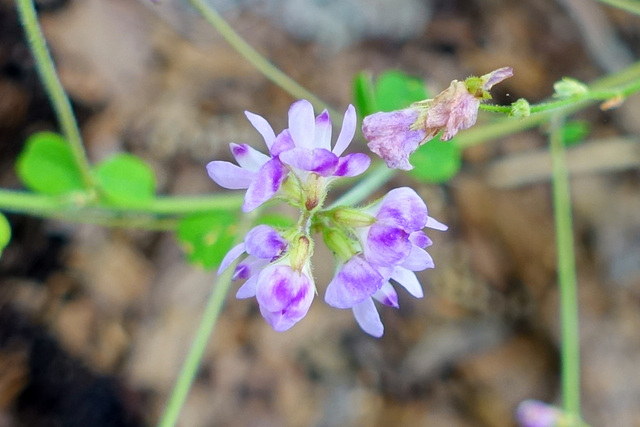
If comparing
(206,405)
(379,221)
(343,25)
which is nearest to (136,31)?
(343,25)

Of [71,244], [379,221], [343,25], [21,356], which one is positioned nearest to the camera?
[379,221]

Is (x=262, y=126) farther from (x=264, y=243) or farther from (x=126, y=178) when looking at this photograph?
(x=126, y=178)

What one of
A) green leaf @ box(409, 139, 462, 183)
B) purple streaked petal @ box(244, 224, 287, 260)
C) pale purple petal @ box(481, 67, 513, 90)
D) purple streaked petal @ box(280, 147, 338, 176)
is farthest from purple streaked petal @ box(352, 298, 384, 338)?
green leaf @ box(409, 139, 462, 183)

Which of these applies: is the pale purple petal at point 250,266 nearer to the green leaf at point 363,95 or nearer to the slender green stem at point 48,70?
the slender green stem at point 48,70

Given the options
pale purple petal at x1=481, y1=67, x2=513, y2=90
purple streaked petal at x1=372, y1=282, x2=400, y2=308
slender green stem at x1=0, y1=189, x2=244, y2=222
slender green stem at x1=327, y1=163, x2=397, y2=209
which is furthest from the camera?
slender green stem at x1=0, y1=189, x2=244, y2=222

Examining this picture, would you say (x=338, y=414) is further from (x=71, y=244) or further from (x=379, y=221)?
(x=379, y=221)

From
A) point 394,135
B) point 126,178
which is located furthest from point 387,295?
point 126,178

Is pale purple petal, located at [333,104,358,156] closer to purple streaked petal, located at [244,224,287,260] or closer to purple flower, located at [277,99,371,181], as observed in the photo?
purple flower, located at [277,99,371,181]

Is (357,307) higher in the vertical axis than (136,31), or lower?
lower
